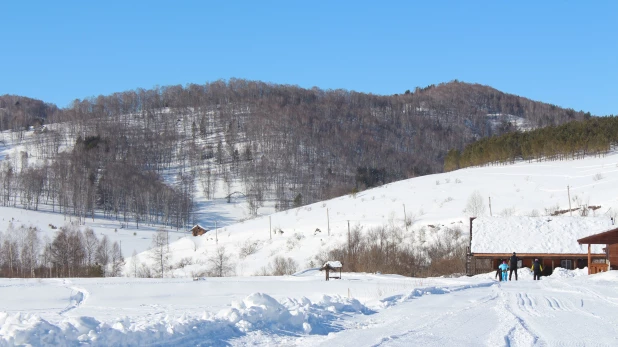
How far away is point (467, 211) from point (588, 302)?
4604cm

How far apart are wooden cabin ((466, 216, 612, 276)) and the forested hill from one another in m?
65.1

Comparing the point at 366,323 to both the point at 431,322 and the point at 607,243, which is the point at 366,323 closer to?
the point at 431,322

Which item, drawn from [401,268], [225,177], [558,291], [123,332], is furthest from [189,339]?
[225,177]

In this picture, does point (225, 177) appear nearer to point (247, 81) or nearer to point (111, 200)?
point (111, 200)

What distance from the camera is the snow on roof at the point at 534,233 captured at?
127 feet

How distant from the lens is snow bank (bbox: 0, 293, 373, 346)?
7.90 m

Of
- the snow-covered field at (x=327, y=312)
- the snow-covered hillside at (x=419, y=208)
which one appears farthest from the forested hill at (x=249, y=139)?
the snow-covered field at (x=327, y=312)

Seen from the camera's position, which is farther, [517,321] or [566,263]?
[566,263]

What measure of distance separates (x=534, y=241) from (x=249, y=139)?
108513 millimetres

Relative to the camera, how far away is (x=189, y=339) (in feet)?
28.5

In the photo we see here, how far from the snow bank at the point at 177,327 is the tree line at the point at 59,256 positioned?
4388cm

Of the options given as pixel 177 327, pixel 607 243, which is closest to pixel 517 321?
pixel 177 327

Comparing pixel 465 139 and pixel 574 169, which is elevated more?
pixel 465 139

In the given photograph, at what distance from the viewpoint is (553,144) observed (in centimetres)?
8756
